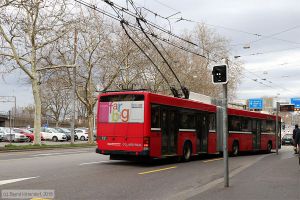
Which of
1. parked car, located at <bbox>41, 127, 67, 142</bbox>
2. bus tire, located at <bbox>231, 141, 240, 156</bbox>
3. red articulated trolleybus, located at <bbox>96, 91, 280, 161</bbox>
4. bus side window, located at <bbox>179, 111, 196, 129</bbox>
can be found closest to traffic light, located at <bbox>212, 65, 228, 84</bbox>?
red articulated trolleybus, located at <bbox>96, 91, 280, 161</bbox>

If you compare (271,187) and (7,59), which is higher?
(7,59)

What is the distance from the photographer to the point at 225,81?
10.6m

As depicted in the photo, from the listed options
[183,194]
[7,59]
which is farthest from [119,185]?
[7,59]

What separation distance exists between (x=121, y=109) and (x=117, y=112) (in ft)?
0.69

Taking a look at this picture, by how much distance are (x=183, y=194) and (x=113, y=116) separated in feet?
24.0

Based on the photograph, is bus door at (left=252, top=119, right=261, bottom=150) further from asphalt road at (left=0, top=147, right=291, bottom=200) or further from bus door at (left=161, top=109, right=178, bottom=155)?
asphalt road at (left=0, top=147, right=291, bottom=200)

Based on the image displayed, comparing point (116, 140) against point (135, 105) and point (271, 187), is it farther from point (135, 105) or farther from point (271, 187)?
point (271, 187)

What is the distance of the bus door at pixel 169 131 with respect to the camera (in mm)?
16359

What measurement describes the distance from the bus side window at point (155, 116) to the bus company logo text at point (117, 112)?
972 millimetres

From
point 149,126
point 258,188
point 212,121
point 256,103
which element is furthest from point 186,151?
point 256,103

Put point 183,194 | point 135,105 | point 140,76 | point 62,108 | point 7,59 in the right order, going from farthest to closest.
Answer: point 62,108, point 140,76, point 7,59, point 135,105, point 183,194

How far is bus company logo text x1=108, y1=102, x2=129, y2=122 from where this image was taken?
16.0 meters

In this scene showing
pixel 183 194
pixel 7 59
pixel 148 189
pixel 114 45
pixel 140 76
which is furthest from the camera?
pixel 140 76

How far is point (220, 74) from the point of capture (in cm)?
1065
